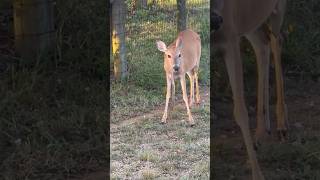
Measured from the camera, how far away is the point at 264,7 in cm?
276

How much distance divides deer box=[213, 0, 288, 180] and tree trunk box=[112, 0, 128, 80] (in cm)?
35

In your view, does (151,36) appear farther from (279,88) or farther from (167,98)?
(279,88)

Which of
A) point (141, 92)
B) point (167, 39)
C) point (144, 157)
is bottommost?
point (144, 157)

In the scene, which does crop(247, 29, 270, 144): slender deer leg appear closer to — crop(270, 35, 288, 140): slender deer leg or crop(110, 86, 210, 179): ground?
crop(270, 35, 288, 140): slender deer leg

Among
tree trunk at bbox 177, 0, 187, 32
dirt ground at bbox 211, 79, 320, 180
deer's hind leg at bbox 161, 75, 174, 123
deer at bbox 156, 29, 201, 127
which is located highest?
tree trunk at bbox 177, 0, 187, 32

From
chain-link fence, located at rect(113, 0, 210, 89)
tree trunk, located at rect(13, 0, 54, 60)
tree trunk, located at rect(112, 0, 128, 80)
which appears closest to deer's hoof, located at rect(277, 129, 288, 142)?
chain-link fence, located at rect(113, 0, 210, 89)

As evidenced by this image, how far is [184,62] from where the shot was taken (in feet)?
8.07

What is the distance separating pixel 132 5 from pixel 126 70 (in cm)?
25

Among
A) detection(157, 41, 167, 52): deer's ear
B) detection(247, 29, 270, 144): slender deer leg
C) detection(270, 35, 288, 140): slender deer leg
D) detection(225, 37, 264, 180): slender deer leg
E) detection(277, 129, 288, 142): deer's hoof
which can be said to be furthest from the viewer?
detection(277, 129, 288, 142): deer's hoof

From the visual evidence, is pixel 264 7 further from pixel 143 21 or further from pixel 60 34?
pixel 60 34

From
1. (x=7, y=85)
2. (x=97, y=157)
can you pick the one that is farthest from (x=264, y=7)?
(x=7, y=85)

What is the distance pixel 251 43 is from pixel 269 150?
2.49 feet

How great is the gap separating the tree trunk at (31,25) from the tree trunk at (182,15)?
2.44 meters

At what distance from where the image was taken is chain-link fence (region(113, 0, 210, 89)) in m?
2.39
